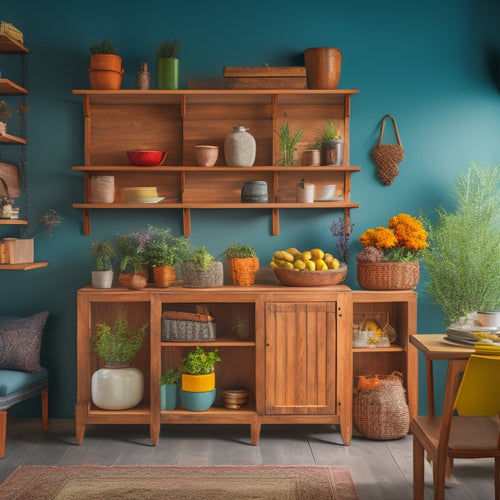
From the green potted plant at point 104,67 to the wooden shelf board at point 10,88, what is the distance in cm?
47

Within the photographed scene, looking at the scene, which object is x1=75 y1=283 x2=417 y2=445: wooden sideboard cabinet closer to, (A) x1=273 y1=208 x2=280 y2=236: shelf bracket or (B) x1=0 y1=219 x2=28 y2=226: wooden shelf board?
(A) x1=273 y1=208 x2=280 y2=236: shelf bracket

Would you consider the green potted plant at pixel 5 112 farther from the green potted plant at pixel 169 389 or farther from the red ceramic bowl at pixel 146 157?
the green potted plant at pixel 169 389

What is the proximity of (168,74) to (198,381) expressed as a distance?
1.95 meters

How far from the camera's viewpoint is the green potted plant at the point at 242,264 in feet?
13.6

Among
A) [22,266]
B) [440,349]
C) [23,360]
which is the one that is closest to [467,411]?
[440,349]

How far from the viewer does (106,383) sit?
3.99 metres

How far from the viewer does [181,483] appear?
3361 millimetres

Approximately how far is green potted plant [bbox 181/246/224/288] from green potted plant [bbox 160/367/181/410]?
57 cm

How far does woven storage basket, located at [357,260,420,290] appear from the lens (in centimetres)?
407

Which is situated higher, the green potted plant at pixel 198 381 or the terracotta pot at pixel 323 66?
the terracotta pot at pixel 323 66

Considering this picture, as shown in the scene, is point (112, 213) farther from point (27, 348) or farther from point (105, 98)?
point (27, 348)

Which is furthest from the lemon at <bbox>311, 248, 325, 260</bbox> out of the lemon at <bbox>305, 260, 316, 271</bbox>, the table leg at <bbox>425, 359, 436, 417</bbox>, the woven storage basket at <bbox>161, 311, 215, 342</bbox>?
the table leg at <bbox>425, 359, 436, 417</bbox>

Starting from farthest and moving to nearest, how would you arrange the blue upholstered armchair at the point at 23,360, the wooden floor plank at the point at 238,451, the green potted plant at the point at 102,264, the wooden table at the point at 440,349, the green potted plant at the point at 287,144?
the green potted plant at the point at 287,144 → the green potted plant at the point at 102,264 → the blue upholstered armchair at the point at 23,360 → the wooden floor plank at the point at 238,451 → the wooden table at the point at 440,349

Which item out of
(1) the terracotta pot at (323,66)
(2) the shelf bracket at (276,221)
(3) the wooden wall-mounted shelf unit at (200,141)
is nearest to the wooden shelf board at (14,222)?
(3) the wooden wall-mounted shelf unit at (200,141)
